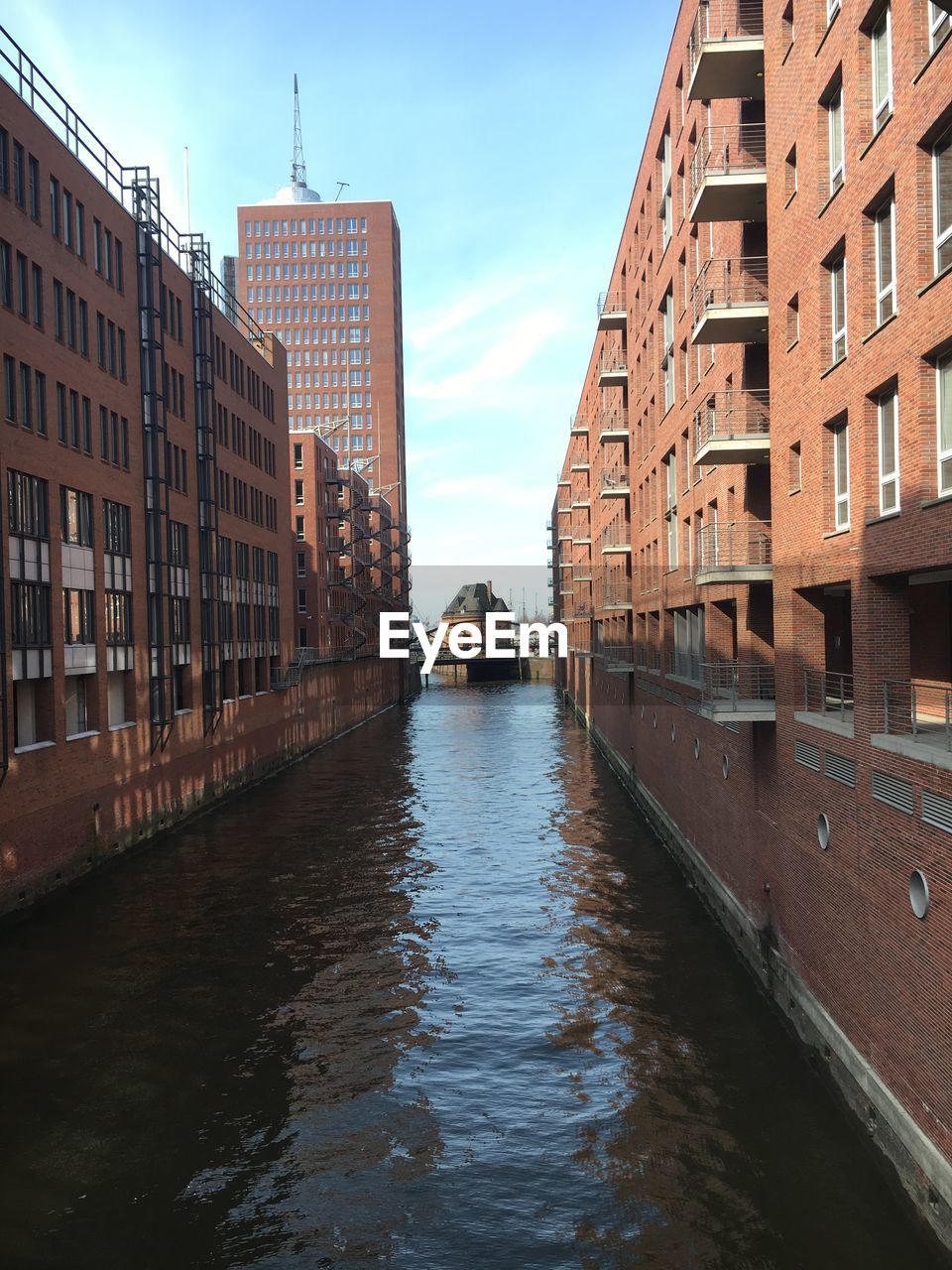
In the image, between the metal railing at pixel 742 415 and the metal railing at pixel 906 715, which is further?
the metal railing at pixel 742 415

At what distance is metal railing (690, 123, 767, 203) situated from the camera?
69.6 ft

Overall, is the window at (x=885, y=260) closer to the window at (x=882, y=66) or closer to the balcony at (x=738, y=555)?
the window at (x=882, y=66)

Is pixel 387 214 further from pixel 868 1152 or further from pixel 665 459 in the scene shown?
pixel 868 1152

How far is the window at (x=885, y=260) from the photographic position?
13.4 metres

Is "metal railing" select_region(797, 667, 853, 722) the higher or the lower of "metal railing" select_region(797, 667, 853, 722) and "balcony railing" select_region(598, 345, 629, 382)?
the lower

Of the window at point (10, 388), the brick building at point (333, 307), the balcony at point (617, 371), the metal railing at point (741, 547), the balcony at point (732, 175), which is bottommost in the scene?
the metal railing at point (741, 547)

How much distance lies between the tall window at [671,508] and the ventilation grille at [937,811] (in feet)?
65.1

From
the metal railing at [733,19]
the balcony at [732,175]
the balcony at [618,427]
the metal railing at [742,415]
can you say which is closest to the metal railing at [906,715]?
the metal railing at [742,415]

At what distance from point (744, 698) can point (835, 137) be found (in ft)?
29.3

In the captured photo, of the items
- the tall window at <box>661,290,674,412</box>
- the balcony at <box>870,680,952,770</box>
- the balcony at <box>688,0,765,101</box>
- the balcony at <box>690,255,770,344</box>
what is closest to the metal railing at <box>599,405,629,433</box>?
the tall window at <box>661,290,674,412</box>

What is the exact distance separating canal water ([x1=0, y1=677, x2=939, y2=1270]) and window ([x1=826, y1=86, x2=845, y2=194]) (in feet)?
40.7

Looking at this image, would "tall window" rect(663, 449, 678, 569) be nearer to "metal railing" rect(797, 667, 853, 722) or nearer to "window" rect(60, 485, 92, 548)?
"metal railing" rect(797, 667, 853, 722)

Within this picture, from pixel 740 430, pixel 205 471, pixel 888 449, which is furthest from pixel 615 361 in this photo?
pixel 888 449
